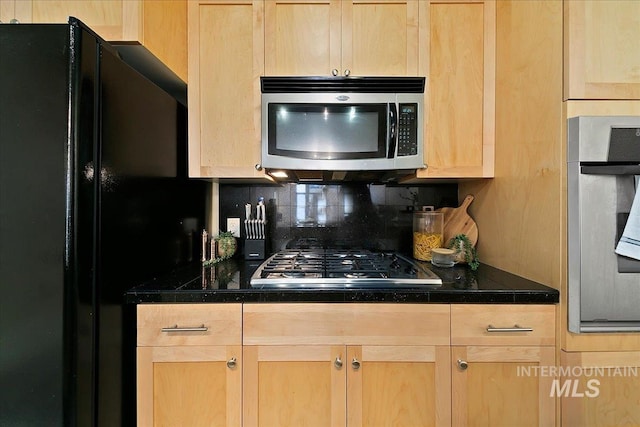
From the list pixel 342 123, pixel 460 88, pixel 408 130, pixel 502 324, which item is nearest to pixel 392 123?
pixel 408 130

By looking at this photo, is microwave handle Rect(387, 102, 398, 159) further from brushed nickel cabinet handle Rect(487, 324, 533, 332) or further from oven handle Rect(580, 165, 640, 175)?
brushed nickel cabinet handle Rect(487, 324, 533, 332)

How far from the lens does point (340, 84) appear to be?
1378 millimetres

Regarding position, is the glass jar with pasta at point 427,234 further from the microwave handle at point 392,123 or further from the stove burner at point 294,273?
the stove burner at point 294,273

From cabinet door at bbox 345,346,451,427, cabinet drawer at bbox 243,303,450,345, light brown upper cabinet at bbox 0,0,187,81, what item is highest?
light brown upper cabinet at bbox 0,0,187,81

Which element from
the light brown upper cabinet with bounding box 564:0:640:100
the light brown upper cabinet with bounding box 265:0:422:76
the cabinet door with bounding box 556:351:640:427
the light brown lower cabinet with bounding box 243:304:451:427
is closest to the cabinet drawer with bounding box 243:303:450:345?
the light brown lower cabinet with bounding box 243:304:451:427

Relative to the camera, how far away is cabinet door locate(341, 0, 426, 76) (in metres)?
1.44

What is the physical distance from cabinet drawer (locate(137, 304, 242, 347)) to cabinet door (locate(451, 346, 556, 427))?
80cm

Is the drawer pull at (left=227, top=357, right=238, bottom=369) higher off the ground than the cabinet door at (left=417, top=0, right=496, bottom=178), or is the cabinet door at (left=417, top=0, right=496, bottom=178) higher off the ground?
the cabinet door at (left=417, top=0, right=496, bottom=178)

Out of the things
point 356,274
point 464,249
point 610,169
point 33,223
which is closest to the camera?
point 33,223

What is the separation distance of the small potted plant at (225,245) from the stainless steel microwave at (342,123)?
1.77 ft

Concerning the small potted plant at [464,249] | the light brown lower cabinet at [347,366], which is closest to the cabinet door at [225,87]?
the light brown lower cabinet at [347,366]

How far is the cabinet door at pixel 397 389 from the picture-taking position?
111 centimetres

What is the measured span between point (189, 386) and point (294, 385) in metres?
0.37

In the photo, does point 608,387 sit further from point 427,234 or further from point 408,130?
point 408,130
